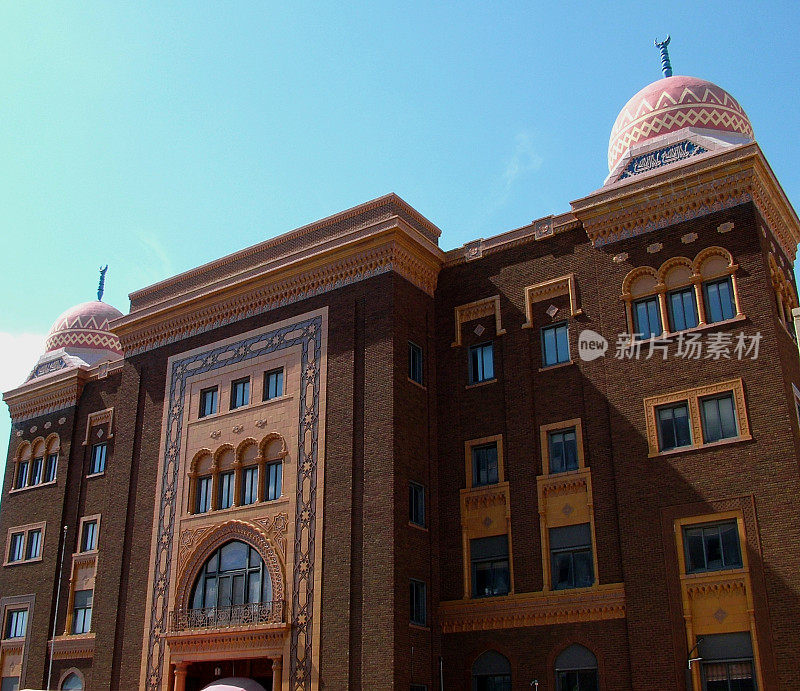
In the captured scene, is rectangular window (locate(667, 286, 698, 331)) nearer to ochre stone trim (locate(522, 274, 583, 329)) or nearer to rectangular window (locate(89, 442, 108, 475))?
ochre stone trim (locate(522, 274, 583, 329))

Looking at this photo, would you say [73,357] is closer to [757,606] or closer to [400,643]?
[400,643]

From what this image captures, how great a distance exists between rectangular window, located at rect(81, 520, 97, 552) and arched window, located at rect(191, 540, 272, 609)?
8498mm

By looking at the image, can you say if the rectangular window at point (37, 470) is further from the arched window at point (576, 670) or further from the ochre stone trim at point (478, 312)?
the arched window at point (576, 670)

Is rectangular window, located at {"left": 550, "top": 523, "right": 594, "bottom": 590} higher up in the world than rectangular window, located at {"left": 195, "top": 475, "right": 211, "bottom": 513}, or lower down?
lower down

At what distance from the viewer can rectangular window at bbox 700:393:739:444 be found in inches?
965

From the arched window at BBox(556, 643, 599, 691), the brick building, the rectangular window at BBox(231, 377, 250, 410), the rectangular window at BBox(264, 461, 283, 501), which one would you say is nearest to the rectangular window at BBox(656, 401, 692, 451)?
the brick building

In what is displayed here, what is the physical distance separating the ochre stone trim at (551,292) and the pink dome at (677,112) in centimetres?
431

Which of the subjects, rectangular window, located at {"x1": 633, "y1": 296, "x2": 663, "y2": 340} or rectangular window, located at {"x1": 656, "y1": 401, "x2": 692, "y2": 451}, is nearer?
rectangular window, located at {"x1": 656, "y1": 401, "x2": 692, "y2": 451}

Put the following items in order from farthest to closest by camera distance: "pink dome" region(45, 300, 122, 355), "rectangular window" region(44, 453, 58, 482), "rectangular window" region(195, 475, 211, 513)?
"pink dome" region(45, 300, 122, 355)
"rectangular window" region(44, 453, 58, 482)
"rectangular window" region(195, 475, 211, 513)

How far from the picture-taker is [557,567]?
26.4 meters

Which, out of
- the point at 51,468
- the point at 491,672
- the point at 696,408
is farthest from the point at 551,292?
the point at 51,468

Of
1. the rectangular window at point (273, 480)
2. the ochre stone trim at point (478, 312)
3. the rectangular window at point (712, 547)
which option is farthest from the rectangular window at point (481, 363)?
the rectangular window at point (712, 547)

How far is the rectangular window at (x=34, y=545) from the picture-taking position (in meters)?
39.1

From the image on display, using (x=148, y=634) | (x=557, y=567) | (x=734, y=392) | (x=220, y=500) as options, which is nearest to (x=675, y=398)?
(x=734, y=392)
